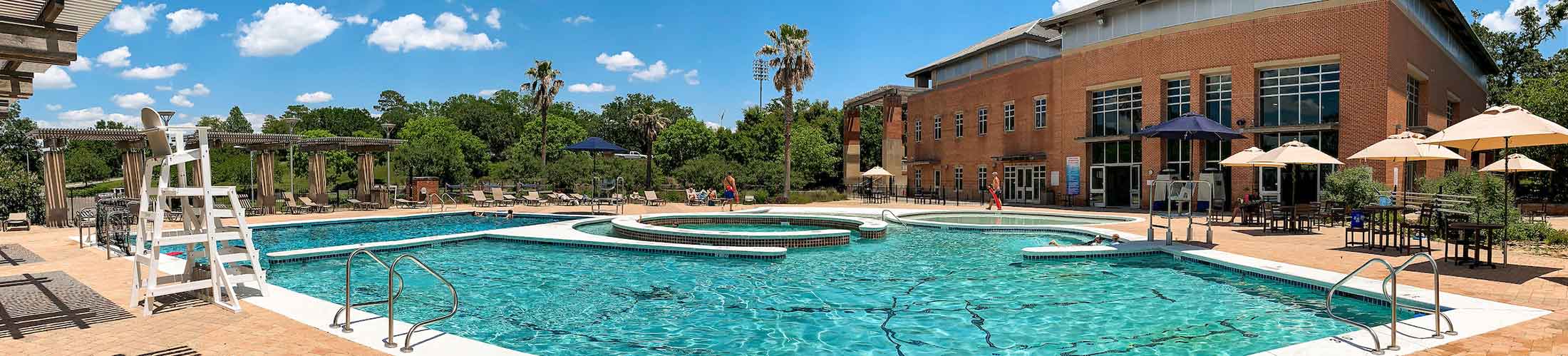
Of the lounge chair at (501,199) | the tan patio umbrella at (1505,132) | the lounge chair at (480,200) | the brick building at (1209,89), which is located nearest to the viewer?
→ the tan patio umbrella at (1505,132)

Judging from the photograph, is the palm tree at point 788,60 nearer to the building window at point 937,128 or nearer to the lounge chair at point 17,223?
the building window at point 937,128

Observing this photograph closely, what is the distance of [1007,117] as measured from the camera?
29.4 meters

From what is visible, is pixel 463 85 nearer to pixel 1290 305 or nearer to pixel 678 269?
pixel 678 269

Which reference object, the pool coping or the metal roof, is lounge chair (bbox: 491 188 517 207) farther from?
the metal roof

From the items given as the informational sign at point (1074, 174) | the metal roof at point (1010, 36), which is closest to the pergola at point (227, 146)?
the informational sign at point (1074, 174)

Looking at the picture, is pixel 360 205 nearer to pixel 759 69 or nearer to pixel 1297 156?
pixel 1297 156

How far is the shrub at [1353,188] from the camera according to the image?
626 inches

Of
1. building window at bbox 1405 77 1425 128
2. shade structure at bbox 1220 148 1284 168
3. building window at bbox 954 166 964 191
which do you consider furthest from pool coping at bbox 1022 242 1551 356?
building window at bbox 954 166 964 191

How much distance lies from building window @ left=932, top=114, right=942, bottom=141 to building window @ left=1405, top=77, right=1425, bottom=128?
16.9 metres

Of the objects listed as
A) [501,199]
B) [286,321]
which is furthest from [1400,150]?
[501,199]

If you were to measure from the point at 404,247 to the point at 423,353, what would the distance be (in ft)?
27.2

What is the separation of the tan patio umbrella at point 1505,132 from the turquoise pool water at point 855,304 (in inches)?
104

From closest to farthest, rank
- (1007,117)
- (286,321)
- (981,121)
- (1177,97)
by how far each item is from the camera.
→ 1. (286,321)
2. (1177,97)
3. (1007,117)
4. (981,121)

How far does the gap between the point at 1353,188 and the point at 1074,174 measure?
31.8 ft
